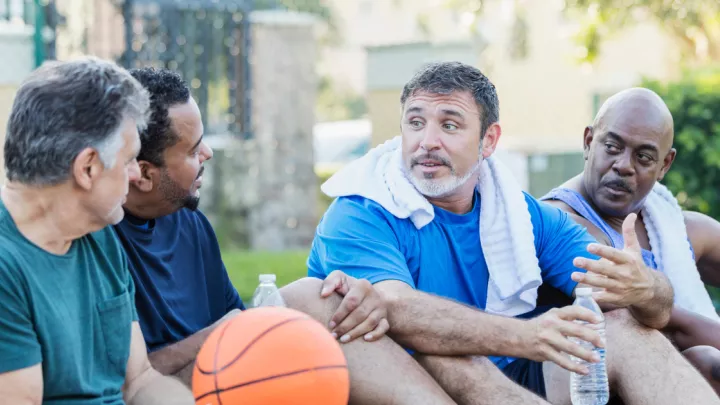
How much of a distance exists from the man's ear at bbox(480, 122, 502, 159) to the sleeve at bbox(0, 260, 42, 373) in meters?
2.27

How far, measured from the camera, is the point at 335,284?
3680mm

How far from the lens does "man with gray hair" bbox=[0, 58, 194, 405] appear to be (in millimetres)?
2797

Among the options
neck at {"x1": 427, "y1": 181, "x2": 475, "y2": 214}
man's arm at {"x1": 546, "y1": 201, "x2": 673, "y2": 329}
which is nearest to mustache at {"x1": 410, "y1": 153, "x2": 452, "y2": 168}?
neck at {"x1": 427, "y1": 181, "x2": 475, "y2": 214}

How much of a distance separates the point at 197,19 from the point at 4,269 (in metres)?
8.48

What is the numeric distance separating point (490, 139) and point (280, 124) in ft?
22.9

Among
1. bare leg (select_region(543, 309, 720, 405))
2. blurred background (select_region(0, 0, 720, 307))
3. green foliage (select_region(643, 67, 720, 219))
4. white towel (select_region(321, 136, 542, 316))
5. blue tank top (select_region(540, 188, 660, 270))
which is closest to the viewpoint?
bare leg (select_region(543, 309, 720, 405))

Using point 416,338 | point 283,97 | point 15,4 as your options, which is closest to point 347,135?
point 283,97

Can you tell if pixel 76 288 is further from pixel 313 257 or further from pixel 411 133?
pixel 411 133

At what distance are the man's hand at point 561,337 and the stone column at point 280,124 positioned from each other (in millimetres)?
7642

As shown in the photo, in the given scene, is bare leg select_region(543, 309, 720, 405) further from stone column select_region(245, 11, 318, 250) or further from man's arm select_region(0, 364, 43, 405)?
stone column select_region(245, 11, 318, 250)

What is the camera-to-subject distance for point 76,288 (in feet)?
9.84

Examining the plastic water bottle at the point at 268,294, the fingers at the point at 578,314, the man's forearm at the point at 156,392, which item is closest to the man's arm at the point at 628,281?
the fingers at the point at 578,314

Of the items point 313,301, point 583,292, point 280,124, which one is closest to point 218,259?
point 313,301

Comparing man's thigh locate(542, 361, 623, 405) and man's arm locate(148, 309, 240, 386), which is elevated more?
man's arm locate(148, 309, 240, 386)
